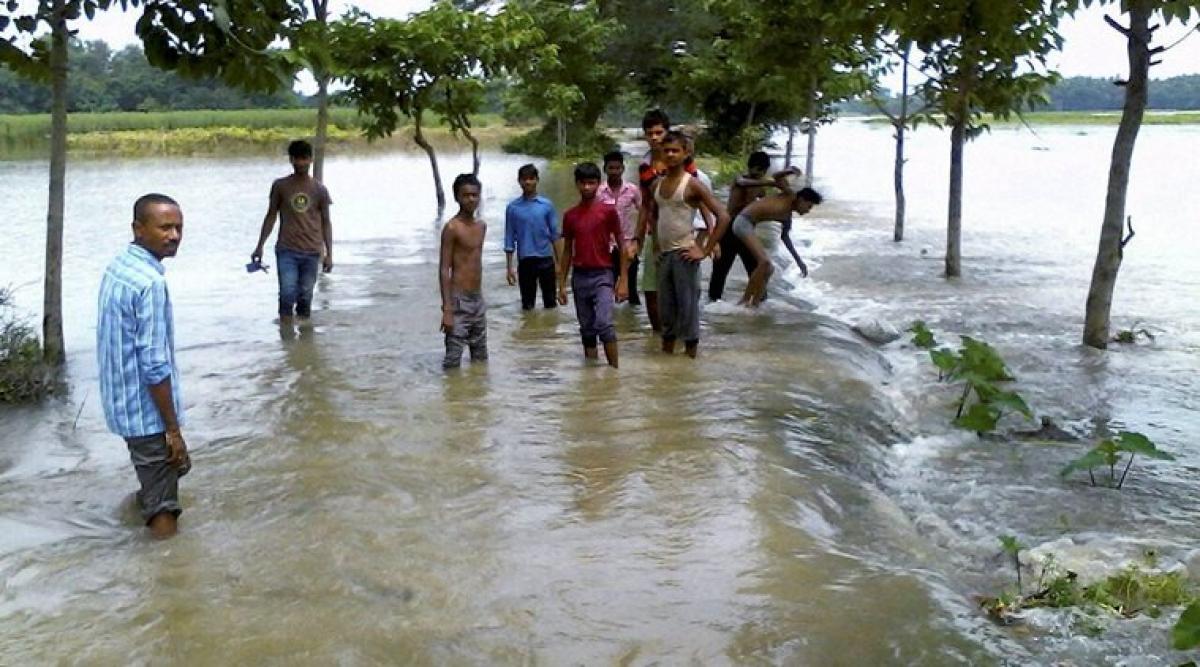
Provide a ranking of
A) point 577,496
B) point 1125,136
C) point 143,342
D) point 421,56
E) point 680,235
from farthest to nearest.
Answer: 1. point 421,56
2. point 1125,136
3. point 680,235
4. point 577,496
5. point 143,342

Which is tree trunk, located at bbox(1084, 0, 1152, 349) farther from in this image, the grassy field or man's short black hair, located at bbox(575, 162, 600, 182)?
the grassy field

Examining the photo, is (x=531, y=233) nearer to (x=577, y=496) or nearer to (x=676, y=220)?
(x=676, y=220)

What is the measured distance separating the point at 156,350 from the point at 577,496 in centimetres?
221

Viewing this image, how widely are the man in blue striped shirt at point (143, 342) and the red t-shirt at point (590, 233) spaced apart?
13.1 ft

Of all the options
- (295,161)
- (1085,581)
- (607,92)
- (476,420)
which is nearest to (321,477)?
(476,420)

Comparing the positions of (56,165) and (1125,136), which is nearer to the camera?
(56,165)

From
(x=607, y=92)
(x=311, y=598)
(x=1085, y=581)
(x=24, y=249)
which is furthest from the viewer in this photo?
(x=607, y=92)

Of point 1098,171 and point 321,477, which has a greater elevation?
point 1098,171

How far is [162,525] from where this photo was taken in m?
5.29

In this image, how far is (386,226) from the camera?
2200 cm

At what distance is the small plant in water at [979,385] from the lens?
24.8 feet

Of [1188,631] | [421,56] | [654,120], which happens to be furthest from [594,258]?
[421,56]

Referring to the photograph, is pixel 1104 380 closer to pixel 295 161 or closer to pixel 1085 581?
pixel 1085 581

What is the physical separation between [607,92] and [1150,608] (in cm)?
3916
